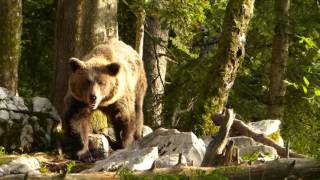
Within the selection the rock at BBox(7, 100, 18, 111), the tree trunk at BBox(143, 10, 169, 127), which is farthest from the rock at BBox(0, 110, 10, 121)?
the tree trunk at BBox(143, 10, 169, 127)

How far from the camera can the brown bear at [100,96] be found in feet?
30.8

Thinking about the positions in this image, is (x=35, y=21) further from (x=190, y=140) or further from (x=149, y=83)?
(x=190, y=140)

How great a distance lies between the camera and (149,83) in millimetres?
15812

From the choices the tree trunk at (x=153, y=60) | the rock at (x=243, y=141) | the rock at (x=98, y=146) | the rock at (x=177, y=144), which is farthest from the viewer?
the tree trunk at (x=153, y=60)

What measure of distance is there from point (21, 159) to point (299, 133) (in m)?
7.71

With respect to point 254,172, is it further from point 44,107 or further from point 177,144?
point 44,107

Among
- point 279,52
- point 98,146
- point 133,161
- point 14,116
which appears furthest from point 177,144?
point 279,52

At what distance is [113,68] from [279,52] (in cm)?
436

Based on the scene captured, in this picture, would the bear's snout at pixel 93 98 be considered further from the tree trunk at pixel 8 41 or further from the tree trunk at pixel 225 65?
the tree trunk at pixel 8 41

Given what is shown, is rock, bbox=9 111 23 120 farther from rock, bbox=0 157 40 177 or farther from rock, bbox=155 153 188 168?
rock, bbox=155 153 188 168

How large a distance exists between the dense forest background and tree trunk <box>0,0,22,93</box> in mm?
672

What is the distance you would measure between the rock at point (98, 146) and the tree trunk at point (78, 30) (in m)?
0.95

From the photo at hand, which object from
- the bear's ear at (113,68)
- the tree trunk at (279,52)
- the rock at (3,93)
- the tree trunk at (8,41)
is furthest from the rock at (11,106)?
the tree trunk at (279,52)

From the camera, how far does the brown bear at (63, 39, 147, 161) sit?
9391 millimetres
